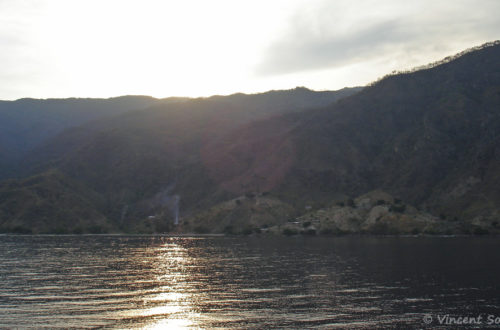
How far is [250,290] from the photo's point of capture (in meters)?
65.6

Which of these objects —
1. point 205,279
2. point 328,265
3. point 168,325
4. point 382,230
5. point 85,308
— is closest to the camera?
point 168,325

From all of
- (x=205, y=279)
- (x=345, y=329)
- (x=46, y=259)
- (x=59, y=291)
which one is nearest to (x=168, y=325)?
(x=345, y=329)

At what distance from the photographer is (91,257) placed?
113312 mm

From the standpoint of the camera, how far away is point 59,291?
65688 mm

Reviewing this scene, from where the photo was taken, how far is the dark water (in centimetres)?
4938

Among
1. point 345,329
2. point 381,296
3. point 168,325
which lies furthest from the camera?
point 381,296

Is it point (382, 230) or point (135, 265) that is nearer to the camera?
point (135, 265)

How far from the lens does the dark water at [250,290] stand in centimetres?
4938

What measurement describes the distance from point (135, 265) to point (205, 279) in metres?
24.5

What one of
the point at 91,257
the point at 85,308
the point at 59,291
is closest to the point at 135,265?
the point at 91,257

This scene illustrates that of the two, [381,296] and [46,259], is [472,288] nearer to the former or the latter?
[381,296]

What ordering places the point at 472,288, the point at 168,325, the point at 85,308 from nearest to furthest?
the point at 168,325 < the point at 85,308 < the point at 472,288

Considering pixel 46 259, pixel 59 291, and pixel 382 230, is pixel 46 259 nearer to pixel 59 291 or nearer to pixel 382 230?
pixel 59 291

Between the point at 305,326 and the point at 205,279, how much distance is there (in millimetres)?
33268
